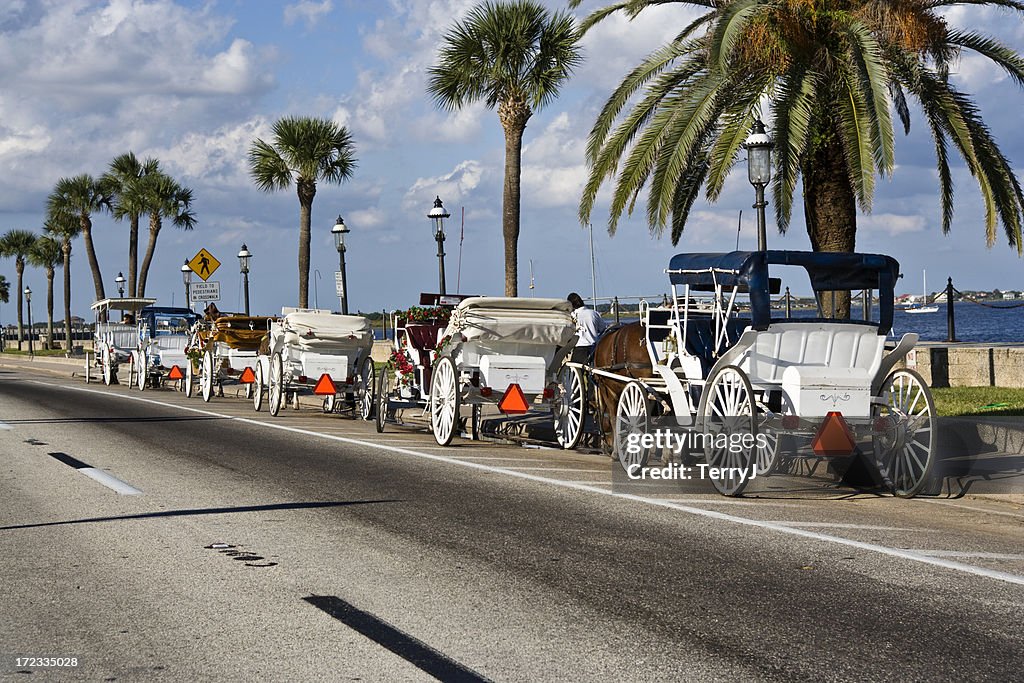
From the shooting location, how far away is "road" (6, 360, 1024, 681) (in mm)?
5793

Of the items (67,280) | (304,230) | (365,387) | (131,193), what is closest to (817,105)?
(365,387)

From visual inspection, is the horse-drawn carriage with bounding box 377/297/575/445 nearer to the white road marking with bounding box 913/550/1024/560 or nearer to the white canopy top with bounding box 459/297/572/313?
the white canopy top with bounding box 459/297/572/313

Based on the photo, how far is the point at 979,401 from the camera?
16.7 m

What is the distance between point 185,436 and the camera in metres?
17.8

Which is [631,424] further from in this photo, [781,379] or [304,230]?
[304,230]

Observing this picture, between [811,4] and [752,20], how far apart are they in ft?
3.95

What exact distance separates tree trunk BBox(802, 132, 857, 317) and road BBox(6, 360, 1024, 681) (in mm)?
8234

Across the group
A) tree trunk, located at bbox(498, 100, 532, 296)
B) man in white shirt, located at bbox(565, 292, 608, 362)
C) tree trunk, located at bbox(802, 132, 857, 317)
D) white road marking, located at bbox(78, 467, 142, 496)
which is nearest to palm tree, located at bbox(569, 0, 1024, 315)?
tree trunk, located at bbox(802, 132, 857, 317)

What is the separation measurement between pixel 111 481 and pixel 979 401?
11.1 metres

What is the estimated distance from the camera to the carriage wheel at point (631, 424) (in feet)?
41.9

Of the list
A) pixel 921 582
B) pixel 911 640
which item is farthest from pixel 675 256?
pixel 911 640

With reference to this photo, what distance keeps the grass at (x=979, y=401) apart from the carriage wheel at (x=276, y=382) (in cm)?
1062

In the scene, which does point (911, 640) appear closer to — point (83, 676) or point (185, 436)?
point (83, 676)

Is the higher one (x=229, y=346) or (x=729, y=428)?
(x=229, y=346)
